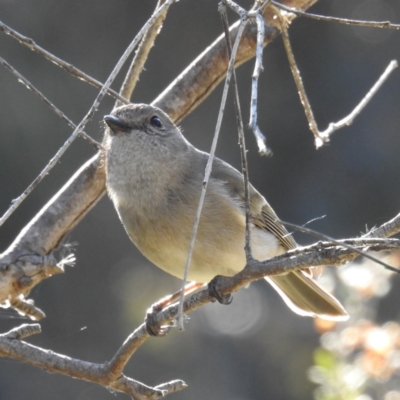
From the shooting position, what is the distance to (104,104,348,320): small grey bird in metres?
3.98

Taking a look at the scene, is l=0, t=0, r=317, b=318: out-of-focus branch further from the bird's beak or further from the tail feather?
the tail feather

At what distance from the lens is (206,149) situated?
339 inches

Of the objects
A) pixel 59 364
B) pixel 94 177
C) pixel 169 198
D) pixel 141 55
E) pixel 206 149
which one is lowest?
pixel 59 364

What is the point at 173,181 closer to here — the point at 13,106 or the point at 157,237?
the point at 157,237

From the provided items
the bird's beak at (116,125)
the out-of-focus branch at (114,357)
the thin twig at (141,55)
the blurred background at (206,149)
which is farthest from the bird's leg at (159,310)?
the blurred background at (206,149)

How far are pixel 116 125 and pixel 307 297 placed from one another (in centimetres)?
170

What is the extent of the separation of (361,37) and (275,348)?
3.97 m

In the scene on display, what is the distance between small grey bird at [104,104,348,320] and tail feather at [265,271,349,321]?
112 mm

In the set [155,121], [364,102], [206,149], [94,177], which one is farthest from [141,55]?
[206,149]

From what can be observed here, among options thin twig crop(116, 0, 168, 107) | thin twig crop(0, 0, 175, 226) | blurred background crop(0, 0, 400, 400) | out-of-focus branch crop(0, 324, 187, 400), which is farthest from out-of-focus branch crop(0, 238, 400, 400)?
blurred background crop(0, 0, 400, 400)

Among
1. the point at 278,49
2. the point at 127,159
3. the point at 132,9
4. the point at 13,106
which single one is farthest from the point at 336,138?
the point at 127,159

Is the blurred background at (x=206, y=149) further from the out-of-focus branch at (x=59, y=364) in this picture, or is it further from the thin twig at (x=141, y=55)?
the out-of-focus branch at (x=59, y=364)

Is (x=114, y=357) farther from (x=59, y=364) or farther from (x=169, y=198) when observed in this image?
(x=169, y=198)

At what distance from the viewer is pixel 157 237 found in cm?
398
